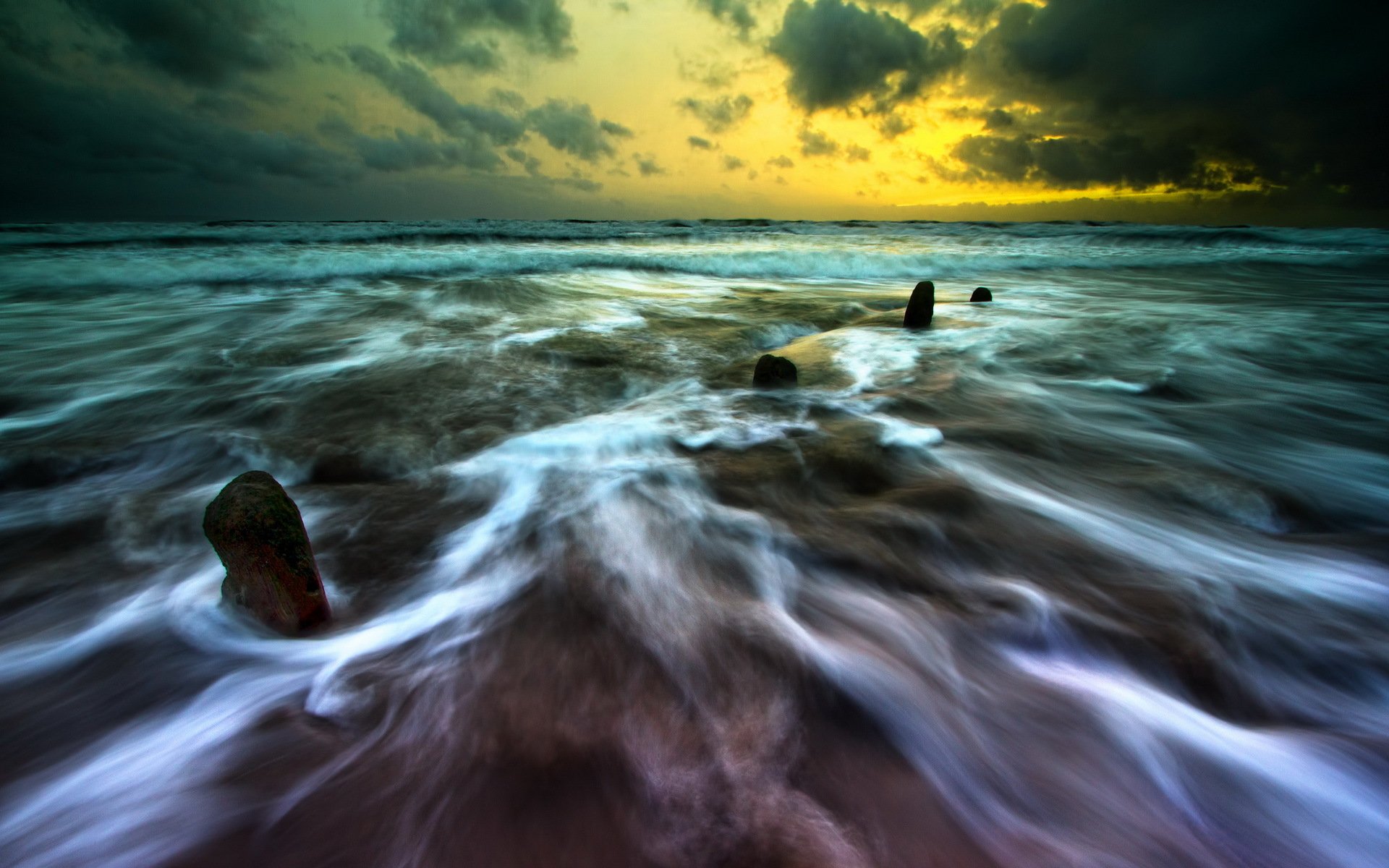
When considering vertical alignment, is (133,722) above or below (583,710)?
below

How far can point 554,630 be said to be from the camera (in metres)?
2.09

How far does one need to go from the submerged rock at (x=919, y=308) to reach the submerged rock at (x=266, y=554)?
7195mm

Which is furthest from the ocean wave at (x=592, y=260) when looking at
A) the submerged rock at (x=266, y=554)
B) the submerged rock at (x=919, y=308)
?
the submerged rock at (x=266, y=554)

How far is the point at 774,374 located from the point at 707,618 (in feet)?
9.67

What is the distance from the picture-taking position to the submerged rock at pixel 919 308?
743cm

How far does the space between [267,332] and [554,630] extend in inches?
291

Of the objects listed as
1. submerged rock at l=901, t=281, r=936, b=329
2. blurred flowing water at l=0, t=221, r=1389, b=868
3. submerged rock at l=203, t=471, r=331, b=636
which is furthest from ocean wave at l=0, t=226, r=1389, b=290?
submerged rock at l=203, t=471, r=331, b=636

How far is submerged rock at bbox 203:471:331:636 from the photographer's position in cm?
183

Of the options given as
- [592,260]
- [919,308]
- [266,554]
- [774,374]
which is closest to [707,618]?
[266,554]

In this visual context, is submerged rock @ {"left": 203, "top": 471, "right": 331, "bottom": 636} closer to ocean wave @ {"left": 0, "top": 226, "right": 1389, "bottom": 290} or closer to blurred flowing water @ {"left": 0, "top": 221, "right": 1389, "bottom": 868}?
blurred flowing water @ {"left": 0, "top": 221, "right": 1389, "bottom": 868}

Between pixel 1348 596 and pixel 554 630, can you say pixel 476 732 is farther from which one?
pixel 1348 596

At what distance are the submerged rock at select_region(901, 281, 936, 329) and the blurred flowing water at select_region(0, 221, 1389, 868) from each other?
1.95m

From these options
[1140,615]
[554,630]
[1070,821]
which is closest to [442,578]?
[554,630]

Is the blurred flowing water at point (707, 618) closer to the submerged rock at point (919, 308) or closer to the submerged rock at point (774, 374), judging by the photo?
the submerged rock at point (774, 374)
